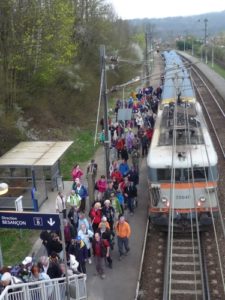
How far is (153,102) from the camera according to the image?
30.0 m

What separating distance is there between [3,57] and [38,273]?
53.6ft

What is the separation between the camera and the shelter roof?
1648 cm

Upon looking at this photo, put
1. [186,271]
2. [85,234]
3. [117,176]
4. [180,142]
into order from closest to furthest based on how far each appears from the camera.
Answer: [85,234], [186,271], [180,142], [117,176]

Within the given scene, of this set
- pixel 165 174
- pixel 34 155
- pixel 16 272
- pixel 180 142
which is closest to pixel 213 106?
pixel 34 155

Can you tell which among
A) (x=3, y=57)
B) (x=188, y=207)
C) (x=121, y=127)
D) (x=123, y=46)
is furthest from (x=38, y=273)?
(x=123, y=46)

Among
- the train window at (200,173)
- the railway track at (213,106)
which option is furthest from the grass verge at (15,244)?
the railway track at (213,106)

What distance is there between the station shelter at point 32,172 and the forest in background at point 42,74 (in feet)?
10.2

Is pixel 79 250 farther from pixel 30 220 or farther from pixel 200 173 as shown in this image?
pixel 200 173

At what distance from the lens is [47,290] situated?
32.1ft

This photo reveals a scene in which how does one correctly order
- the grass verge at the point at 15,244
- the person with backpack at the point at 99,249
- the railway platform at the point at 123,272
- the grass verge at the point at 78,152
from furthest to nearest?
the grass verge at the point at 78,152, the grass verge at the point at 15,244, the person with backpack at the point at 99,249, the railway platform at the point at 123,272

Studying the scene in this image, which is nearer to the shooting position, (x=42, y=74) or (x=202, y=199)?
(x=202, y=199)

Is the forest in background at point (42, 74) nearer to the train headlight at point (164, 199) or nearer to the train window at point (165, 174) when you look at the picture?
the train window at point (165, 174)

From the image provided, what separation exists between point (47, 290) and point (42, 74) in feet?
61.8

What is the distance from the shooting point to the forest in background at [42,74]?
23.8m
